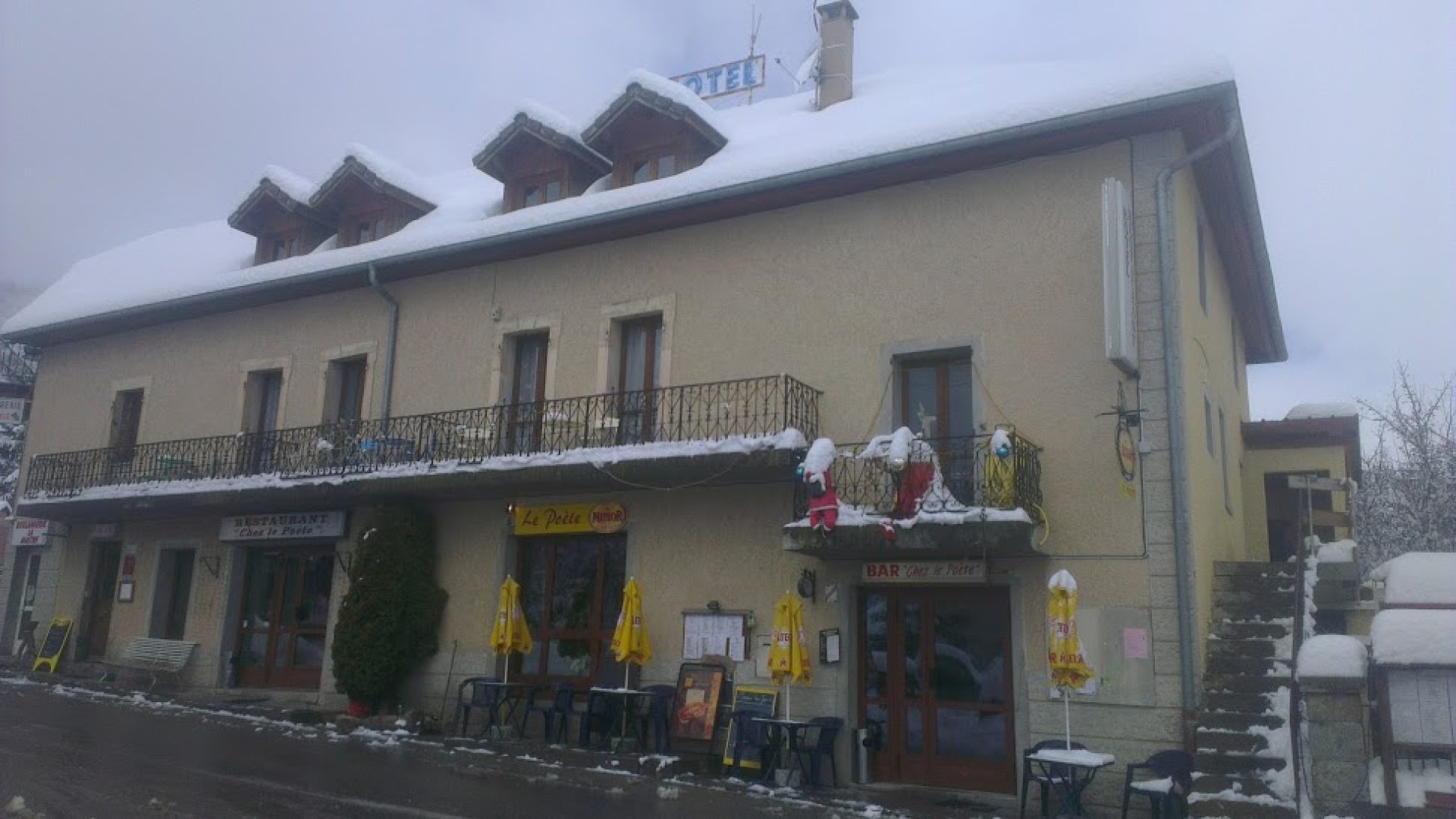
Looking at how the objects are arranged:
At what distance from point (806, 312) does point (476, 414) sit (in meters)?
5.00

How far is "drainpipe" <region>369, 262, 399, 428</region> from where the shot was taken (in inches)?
664

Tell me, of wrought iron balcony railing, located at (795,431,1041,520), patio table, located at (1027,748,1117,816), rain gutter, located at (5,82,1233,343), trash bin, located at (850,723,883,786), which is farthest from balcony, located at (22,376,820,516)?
patio table, located at (1027,748,1117,816)

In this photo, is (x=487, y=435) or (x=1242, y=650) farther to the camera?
(x=487, y=435)

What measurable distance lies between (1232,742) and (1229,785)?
1.69 feet

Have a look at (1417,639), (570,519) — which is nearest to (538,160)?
(570,519)

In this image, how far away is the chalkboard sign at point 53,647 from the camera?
1939cm

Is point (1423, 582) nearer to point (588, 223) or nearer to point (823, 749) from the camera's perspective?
point (823, 749)

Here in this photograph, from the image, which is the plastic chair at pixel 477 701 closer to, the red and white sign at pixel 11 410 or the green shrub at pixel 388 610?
the green shrub at pixel 388 610

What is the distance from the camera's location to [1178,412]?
11375mm

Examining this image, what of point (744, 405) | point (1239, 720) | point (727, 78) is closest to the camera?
point (1239, 720)

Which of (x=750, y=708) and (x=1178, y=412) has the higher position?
(x=1178, y=412)

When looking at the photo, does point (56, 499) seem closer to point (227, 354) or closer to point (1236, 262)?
point (227, 354)

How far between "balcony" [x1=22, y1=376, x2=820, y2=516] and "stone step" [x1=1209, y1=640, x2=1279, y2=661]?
15.5ft

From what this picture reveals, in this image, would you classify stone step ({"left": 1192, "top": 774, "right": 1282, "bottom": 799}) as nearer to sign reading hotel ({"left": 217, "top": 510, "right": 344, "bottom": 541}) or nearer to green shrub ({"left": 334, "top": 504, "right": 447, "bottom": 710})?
green shrub ({"left": 334, "top": 504, "right": 447, "bottom": 710})
